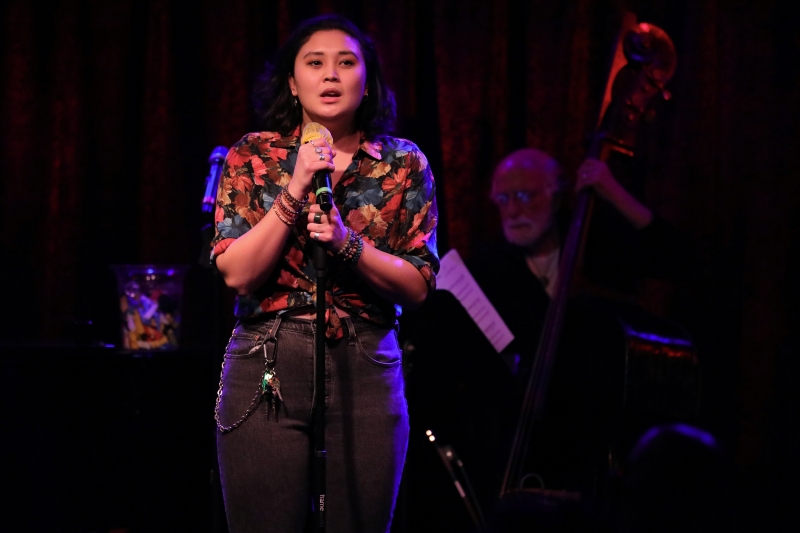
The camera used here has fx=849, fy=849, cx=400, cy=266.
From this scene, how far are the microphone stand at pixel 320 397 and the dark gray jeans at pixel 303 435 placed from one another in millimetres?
68

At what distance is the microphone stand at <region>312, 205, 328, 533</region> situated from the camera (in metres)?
1.54

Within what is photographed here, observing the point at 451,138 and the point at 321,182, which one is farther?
the point at 451,138

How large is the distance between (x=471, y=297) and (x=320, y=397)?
146 cm

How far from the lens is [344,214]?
178 centimetres

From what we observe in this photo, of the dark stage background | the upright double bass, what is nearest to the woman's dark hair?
the upright double bass

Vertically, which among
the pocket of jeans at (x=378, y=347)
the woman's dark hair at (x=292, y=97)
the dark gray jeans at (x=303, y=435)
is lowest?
the dark gray jeans at (x=303, y=435)

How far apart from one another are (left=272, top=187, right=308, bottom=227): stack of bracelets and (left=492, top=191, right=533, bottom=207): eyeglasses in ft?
5.14

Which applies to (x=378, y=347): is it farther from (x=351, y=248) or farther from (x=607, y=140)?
(x=607, y=140)

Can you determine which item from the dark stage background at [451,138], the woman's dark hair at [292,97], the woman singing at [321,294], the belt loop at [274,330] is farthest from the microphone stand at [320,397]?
the dark stage background at [451,138]

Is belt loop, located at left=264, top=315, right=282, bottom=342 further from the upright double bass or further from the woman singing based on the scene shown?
the upright double bass

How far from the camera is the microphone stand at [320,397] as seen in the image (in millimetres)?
1544

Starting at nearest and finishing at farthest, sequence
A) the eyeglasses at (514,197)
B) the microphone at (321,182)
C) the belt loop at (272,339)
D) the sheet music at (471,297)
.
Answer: the microphone at (321,182) < the belt loop at (272,339) < the sheet music at (471,297) < the eyeglasses at (514,197)

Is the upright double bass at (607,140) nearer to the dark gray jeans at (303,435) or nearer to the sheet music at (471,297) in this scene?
the sheet music at (471,297)

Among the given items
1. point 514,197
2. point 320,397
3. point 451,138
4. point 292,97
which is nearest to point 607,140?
point 514,197
